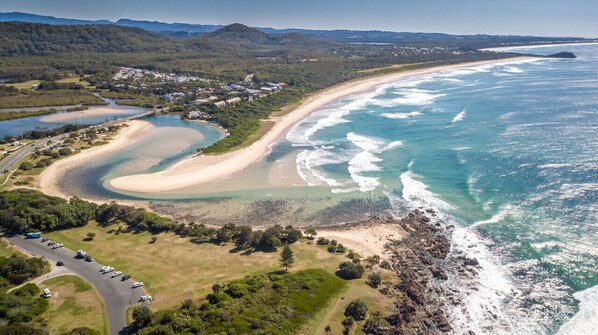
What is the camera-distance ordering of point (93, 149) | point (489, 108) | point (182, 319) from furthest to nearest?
point (489, 108) < point (93, 149) < point (182, 319)

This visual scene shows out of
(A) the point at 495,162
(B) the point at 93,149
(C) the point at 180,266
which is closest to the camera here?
(C) the point at 180,266

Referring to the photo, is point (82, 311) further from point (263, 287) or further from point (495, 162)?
point (495, 162)

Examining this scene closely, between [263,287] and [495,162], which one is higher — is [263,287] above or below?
below

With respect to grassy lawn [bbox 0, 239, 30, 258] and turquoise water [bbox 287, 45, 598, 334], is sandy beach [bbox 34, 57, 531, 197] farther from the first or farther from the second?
grassy lawn [bbox 0, 239, 30, 258]

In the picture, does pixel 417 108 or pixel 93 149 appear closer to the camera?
pixel 93 149

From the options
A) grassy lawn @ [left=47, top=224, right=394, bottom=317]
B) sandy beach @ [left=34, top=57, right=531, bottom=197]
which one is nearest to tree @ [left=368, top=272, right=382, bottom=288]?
grassy lawn @ [left=47, top=224, right=394, bottom=317]

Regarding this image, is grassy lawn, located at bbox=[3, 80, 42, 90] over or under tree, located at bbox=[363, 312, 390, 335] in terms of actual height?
over

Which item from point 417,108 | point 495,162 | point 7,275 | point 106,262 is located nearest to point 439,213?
point 495,162
